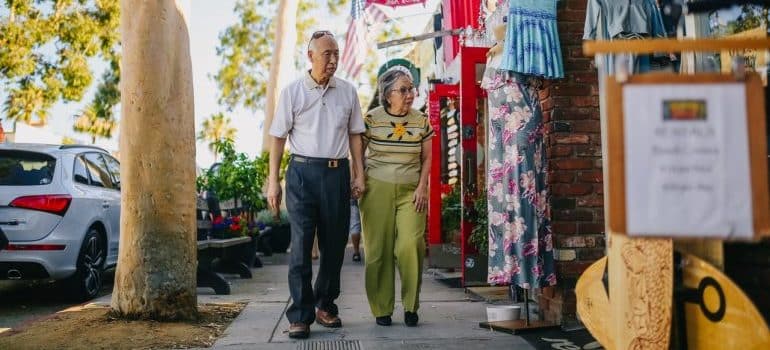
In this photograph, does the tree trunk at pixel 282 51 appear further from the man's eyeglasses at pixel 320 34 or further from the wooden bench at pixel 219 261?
the man's eyeglasses at pixel 320 34

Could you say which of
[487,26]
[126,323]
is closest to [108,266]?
[126,323]

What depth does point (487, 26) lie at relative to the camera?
8.59 m

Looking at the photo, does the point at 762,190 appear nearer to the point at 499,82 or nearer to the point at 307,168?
the point at 499,82

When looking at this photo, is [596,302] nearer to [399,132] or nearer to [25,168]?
[399,132]

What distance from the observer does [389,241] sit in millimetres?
5590

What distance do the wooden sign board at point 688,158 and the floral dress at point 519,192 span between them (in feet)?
8.90

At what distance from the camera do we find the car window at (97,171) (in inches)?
327

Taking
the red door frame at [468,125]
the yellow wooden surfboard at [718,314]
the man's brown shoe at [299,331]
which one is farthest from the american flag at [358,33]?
the yellow wooden surfboard at [718,314]

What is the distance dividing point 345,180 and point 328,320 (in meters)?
1.06

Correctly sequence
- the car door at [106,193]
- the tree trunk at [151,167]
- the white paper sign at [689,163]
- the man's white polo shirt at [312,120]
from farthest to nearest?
the car door at [106,193]
the tree trunk at [151,167]
the man's white polo shirt at [312,120]
the white paper sign at [689,163]

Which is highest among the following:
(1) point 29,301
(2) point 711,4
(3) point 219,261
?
(2) point 711,4

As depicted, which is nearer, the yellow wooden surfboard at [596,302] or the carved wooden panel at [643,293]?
the carved wooden panel at [643,293]

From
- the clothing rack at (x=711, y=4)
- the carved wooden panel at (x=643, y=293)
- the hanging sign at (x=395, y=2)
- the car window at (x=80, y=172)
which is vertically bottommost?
the carved wooden panel at (x=643, y=293)

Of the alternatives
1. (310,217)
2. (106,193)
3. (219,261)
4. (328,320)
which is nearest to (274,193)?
(310,217)
